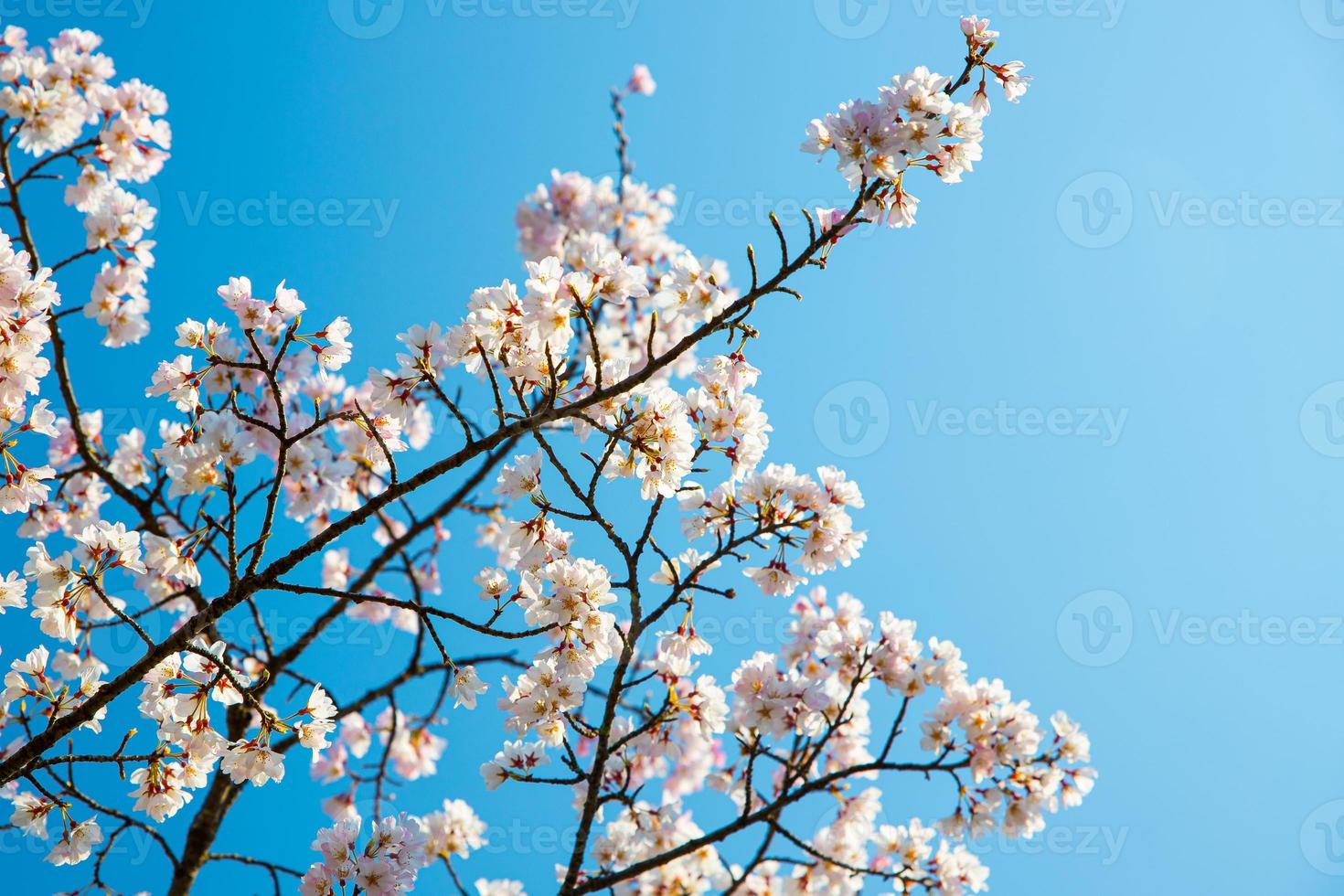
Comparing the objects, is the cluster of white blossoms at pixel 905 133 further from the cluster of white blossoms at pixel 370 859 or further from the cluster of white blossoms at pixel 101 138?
the cluster of white blossoms at pixel 101 138

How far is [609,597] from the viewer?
10.1 feet

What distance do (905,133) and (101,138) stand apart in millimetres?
4713

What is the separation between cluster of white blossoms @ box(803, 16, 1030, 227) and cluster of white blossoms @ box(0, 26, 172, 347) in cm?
420

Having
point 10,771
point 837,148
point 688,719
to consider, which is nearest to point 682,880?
point 688,719

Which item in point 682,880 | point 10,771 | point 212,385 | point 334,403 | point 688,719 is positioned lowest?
point 10,771

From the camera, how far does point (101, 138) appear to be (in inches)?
201

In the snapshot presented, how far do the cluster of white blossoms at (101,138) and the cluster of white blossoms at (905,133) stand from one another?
165 inches

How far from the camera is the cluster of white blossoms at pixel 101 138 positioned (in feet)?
16.2

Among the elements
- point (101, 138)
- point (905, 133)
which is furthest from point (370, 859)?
point (101, 138)

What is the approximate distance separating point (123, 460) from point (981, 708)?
512 cm

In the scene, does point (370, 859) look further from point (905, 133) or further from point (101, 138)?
point (101, 138)

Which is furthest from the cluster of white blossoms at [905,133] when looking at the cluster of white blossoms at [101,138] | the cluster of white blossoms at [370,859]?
the cluster of white blossoms at [101,138]

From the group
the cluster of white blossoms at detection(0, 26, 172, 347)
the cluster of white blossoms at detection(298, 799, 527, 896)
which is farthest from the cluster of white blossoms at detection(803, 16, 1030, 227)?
the cluster of white blossoms at detection(0, 26, 172, 347)

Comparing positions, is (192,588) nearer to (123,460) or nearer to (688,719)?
(123,460)
